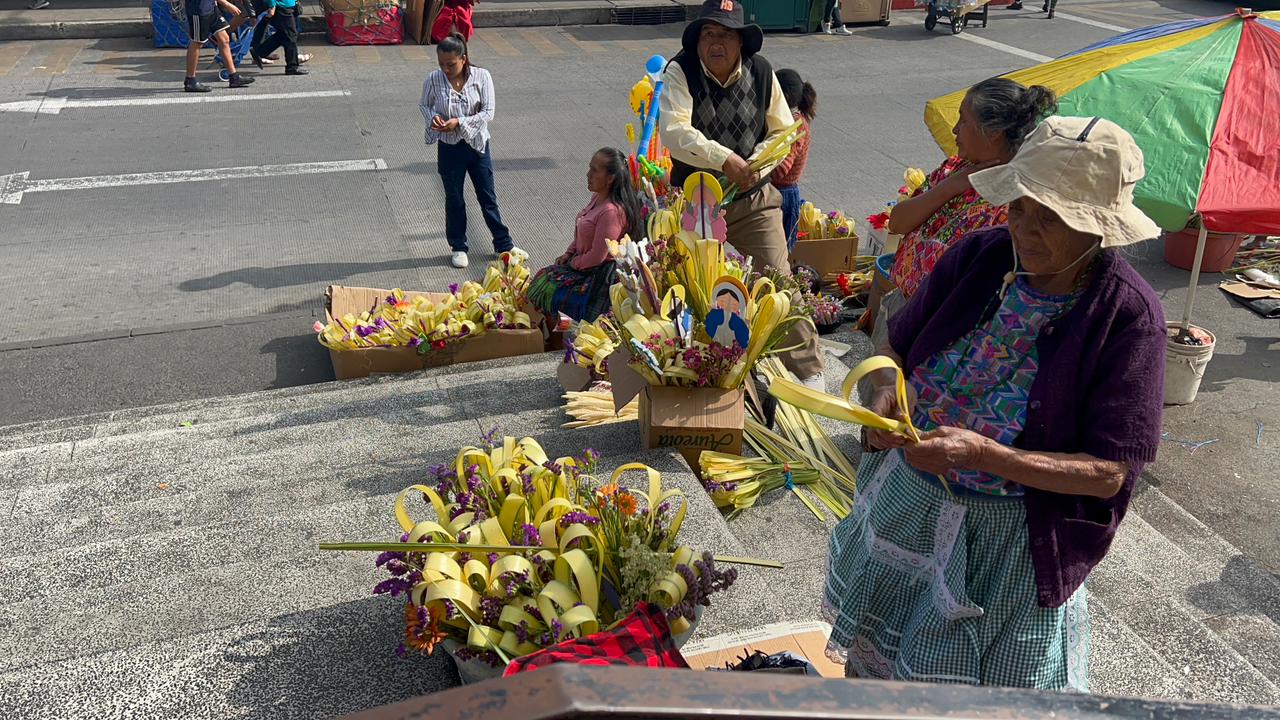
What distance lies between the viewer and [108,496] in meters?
4.04

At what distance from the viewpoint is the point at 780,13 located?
15172mm

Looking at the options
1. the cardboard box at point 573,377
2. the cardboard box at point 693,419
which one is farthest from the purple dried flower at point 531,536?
the cardboard box at point 573,377

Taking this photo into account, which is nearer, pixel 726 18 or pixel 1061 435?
pixel 1061 435

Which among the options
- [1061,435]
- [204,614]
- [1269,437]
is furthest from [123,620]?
[1269,437]

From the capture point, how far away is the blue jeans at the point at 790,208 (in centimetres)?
604

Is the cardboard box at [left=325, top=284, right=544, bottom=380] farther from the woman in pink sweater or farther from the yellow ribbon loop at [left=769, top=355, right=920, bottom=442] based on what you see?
the yellow ribbon loop at [left=769, top=355, right=920, bottom=442]

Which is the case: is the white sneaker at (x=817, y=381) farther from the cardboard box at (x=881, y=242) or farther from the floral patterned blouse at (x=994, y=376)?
the floral patterned blouse at (x=994, y=376)

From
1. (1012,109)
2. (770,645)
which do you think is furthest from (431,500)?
(1012,109)

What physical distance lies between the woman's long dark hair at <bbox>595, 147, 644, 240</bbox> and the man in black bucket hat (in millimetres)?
479

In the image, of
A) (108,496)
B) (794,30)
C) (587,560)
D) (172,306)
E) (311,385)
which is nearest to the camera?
(587,560)

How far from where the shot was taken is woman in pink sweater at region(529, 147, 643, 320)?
5332 millimetres

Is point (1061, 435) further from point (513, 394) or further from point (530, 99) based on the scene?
point (530, 99)

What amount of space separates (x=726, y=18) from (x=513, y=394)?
6.71 feet

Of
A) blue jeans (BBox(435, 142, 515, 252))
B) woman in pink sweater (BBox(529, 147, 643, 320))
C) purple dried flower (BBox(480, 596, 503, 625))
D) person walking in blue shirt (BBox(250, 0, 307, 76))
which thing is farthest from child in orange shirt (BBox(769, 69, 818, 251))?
person walking in blue shirt (BBox(250, 0, 307, 76))
